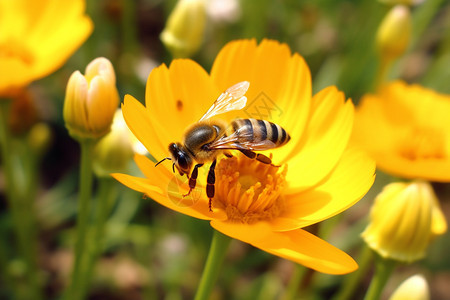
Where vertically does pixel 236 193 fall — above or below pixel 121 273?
above

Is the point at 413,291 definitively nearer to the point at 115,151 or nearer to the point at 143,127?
the point at 143,127

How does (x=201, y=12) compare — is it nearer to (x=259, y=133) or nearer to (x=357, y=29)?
(x=259, y=133)

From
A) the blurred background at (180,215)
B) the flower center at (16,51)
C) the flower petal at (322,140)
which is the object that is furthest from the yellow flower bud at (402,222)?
the flower center at (16,51)

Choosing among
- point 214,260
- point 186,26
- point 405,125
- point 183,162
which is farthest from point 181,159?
point 405,125

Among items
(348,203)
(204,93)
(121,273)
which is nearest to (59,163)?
(121,273)

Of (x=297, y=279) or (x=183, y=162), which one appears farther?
(x=297, y=279)

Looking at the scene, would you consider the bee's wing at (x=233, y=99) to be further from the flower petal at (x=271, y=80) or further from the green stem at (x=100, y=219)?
the green stem at (x=100, y=219)

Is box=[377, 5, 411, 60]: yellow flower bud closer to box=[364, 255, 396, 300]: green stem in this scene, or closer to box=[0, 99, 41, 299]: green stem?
box=[364, 255, 396, 300]: green stem
